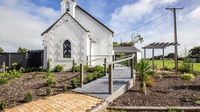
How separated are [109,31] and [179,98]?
10.9m

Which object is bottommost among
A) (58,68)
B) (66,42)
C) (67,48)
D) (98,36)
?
(58,68)

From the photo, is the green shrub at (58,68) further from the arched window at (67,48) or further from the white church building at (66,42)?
the arched window at (67,48)

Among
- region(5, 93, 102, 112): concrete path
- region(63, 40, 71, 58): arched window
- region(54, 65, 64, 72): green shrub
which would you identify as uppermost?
region(63, 40, 71, 58): arched window

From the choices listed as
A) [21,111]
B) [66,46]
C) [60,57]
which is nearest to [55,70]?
[60,57]

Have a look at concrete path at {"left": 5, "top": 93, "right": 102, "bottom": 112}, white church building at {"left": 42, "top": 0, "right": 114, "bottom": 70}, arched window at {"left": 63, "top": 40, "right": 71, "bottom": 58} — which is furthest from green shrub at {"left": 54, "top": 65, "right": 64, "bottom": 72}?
concrete path at {"left": 5, "top": 93, "right": 102, "bottom": 112}

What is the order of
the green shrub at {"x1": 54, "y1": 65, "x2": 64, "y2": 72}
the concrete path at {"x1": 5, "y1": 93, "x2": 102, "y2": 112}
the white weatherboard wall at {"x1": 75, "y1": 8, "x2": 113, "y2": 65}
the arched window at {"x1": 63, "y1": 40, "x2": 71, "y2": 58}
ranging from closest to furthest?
the concrete path at {"x1": 5, "y1": 93, "x2": 102, "y2": 112}, the green shrub at {"x1": 54, "y1": 65, "x2": 64, "y2": 72}, the arched window at {"x1": 63, "y1": 40, "x2": 71, "y2": 58}, the white weatherboard wall at {"x1": 75, "y1": 8, "x2": 113, "y2": 65}

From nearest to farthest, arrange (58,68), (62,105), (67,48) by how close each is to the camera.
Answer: (62,105), (58,68), (67,48)

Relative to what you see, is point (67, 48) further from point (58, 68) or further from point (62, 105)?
point (62, 105)

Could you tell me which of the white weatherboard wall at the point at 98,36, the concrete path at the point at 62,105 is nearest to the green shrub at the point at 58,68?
the white weatherboard wall at the point at 98,36

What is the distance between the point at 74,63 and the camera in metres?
11.1

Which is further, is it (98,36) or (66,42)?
(98,36)

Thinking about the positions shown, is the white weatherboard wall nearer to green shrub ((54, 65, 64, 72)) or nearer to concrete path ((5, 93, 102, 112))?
green shrub ((54, 65, 64, 72))

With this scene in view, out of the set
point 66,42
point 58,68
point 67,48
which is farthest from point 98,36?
point 58,68

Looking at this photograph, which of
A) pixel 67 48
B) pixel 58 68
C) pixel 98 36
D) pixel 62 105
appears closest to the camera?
pixel 62 105
